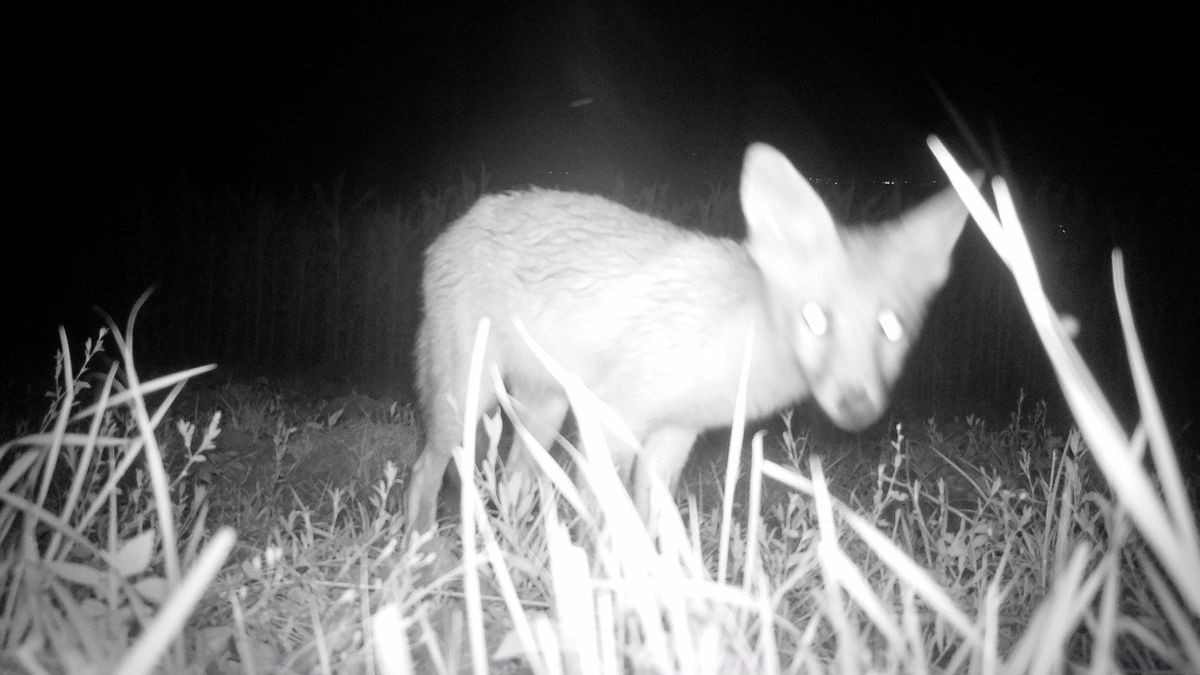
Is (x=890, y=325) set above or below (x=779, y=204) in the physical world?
below

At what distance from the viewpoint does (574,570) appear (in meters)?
1.54

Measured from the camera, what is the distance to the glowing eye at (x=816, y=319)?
10.2 feet

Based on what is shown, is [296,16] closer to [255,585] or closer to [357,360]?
[357,360]

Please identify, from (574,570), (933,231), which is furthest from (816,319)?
(574,570)

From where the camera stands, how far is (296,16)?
661 inches

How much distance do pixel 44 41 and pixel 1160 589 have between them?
59.3 ft

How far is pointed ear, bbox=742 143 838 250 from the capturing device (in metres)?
3.02

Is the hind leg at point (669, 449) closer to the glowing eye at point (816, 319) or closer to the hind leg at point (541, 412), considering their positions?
the hind leg at point (541, 412)

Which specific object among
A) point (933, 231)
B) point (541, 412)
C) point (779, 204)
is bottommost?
point (541, 412)

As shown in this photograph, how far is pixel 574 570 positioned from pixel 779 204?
2128 mm

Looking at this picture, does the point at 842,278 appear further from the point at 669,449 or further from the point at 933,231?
the point at 669,449

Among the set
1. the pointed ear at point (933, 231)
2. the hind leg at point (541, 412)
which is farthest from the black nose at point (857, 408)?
the hind leg at point (541, 412)

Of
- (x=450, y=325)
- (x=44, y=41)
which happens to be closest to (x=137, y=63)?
(x=44, y=41)

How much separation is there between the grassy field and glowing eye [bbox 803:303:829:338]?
2.23 feet
